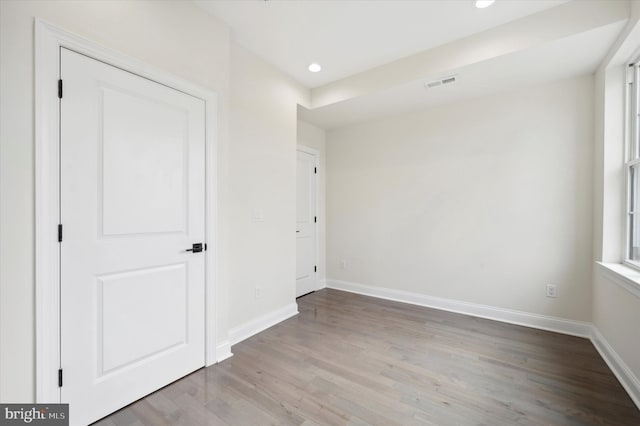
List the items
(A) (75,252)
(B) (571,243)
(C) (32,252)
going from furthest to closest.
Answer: (B) (571,243) < (A) (75,252) < (C) (32,252)

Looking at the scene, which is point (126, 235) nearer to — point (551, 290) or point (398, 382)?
point (398, 382)

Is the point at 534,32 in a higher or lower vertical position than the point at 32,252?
higher

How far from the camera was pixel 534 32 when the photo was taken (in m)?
2.30

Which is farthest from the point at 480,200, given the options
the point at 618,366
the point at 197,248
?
the point at 197,248

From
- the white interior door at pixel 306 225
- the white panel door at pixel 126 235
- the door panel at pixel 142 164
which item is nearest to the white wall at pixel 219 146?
the white panel door at pixel 126 235

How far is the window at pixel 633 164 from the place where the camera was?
2.27 metres

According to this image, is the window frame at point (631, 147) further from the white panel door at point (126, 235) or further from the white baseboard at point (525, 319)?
the white panel door at point (126, 235)

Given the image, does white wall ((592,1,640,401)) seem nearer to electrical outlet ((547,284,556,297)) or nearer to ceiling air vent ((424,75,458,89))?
electrical outlet ((547,284,556,297))

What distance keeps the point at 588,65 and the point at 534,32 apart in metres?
0.80

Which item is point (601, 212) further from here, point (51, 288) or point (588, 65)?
point (51, 288)

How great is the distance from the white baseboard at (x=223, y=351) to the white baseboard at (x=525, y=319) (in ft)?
7.70

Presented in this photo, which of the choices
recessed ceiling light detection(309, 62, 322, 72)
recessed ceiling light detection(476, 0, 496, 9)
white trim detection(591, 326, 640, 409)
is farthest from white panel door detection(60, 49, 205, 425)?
white trim detection(591, 326, 640, 409)

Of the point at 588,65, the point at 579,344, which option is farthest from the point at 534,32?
the point at 579,344

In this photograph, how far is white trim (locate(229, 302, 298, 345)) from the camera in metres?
2.69
